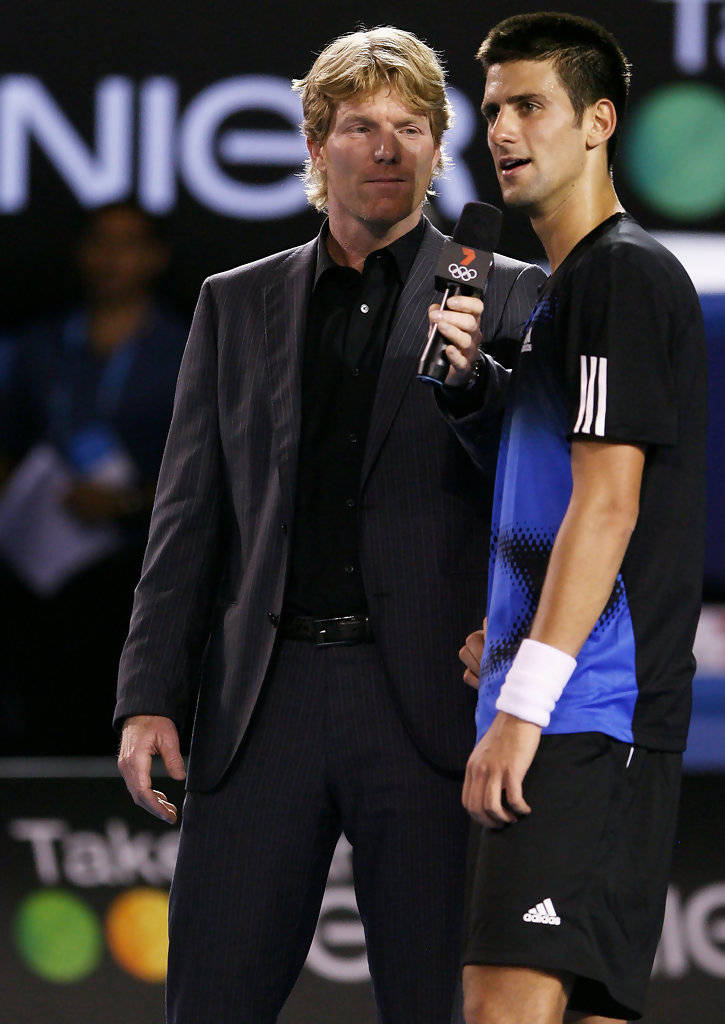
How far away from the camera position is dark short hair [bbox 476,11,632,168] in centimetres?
184

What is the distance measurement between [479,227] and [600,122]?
21 cm

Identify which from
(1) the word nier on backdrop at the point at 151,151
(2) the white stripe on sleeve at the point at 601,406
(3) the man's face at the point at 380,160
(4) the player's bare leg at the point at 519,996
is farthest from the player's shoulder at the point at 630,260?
(1) the word nier on backdrop at the point at 151,151

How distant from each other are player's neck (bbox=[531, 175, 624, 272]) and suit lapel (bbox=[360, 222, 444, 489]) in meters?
0.36

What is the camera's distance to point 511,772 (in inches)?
64.3

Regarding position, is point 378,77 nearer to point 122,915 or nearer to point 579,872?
point 579,872

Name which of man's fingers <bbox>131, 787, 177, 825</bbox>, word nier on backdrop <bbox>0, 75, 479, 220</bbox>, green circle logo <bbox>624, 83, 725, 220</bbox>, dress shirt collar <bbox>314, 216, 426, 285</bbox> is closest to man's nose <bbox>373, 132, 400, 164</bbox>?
dress shirt collar <bbox>314, 216, 426, 285</bbox>

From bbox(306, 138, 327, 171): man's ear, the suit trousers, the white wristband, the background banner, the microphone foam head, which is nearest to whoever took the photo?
the white wristband

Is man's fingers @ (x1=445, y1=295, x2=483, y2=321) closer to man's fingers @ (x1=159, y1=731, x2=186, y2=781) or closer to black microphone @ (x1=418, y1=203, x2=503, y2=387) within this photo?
black microphone @ (x1=418, y1=203, x2=503, y2=387)

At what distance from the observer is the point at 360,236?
7.43ft

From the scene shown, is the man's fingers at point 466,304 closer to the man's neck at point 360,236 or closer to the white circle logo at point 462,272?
the white circle logo at point 462,272

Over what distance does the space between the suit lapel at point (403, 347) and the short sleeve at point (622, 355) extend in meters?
0.45

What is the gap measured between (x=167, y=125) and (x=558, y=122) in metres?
1.99

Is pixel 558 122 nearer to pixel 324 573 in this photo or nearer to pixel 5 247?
pixel 324 573

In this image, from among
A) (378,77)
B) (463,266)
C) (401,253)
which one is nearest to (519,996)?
(463,266)
